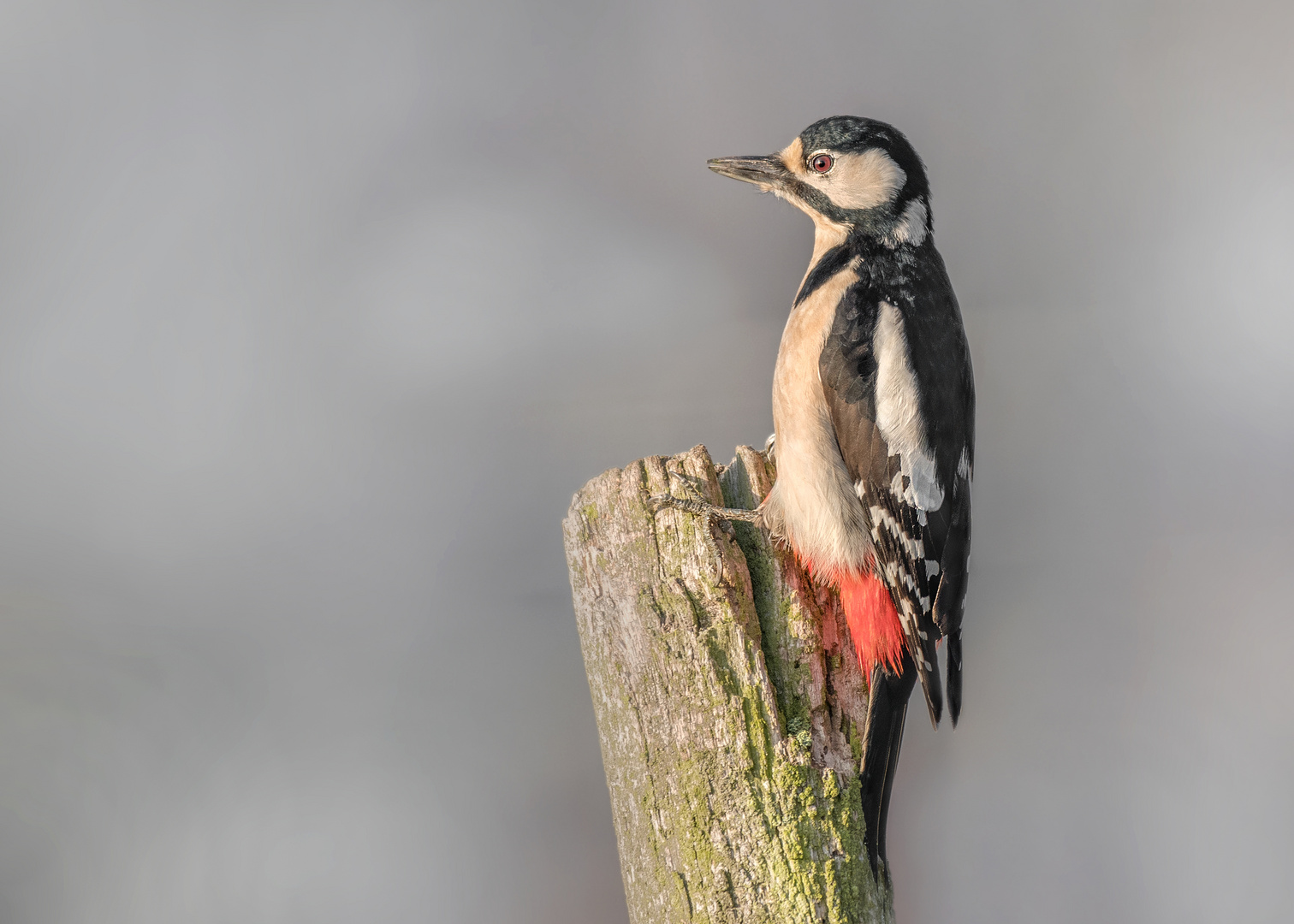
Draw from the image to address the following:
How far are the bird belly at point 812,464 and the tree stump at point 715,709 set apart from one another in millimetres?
41

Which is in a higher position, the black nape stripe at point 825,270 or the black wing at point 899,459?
the black nape stripe at point 825,270

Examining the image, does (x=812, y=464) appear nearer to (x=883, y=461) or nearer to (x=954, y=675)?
(x=883, y=461)

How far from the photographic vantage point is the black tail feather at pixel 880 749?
0.95 metres

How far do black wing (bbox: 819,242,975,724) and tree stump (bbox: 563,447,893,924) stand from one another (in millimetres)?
103

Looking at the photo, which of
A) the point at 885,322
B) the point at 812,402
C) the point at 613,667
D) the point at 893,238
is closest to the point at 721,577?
the point at 613,667

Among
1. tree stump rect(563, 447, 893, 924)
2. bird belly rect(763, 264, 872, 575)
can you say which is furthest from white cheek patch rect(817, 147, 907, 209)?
tree stump rect(563, 447, 893, 924)

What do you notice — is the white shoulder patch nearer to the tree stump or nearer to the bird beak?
the tree stump

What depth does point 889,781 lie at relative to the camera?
97 centimetres

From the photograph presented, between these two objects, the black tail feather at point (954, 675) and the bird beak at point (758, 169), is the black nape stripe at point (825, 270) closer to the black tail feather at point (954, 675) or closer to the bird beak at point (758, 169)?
the bird beak at point (758, 169)

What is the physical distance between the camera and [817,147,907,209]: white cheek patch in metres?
1.23

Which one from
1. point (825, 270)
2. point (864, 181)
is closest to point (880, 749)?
point (825, 270)

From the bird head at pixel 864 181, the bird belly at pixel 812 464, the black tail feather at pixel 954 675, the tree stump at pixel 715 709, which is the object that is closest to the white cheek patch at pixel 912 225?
the bird head at pixel 864 181

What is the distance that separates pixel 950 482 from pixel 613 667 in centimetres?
51

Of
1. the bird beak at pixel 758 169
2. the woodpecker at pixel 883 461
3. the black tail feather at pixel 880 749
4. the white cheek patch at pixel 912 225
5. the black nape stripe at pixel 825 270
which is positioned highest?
the bird beak at pixel 758 169
